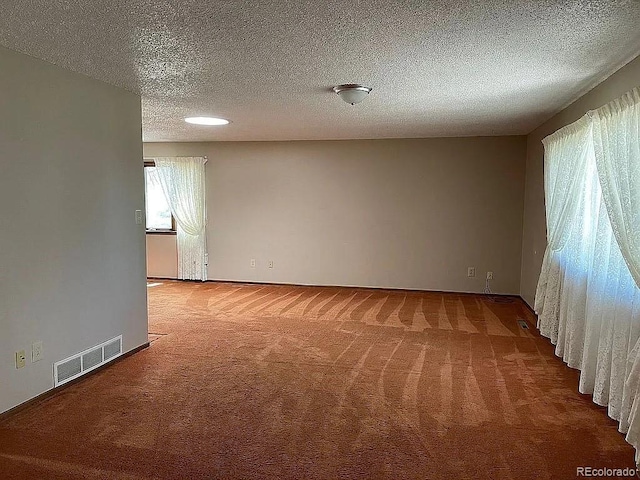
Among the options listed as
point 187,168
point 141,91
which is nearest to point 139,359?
point 141,91

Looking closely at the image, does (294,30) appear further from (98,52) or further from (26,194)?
(26,194)

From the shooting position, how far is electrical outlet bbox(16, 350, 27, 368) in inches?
117

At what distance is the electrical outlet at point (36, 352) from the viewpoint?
3092 millimetres

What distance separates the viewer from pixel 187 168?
7.39 m

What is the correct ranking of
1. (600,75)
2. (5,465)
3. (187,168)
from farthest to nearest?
(187,168)
(600,75)
(5,465)

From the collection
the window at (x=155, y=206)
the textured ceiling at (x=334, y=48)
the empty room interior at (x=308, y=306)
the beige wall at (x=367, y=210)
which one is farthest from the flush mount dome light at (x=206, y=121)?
the window at (x=155, y=206)

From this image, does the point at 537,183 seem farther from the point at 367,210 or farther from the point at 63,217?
the point at 63,217

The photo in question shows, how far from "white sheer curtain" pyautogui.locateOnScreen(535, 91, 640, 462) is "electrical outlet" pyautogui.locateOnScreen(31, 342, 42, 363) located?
352 cm

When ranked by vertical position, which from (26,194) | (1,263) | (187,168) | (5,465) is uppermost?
(187,168)

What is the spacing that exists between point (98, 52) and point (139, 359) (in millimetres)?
2418

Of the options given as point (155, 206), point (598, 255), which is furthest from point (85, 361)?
point (155, 206)

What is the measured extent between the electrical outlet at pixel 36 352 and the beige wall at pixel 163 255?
4587 millimetres

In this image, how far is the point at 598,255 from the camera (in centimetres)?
327

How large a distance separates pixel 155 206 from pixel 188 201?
27.9 inches
